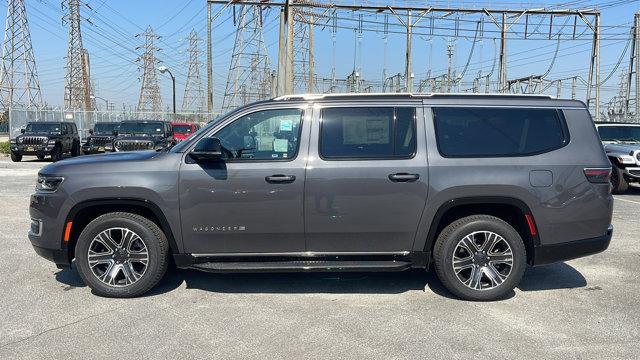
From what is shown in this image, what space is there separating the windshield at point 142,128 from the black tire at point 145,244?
52.6ft

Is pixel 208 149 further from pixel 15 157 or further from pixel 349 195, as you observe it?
pixel 15 157

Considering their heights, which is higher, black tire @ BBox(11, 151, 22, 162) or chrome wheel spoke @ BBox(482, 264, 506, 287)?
black tire @ BBox(11, 151, 22, 162)

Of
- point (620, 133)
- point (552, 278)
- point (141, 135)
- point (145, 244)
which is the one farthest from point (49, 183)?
point (141, 135)

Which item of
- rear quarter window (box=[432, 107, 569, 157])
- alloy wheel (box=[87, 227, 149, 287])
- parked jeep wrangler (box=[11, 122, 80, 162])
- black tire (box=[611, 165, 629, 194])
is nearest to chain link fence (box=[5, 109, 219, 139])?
parked jeep wrangler (box=[11, 122, 80, 162])

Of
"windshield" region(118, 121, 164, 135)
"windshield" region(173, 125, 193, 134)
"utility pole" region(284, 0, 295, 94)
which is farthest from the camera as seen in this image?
"windshield" region(173, 125, 193, 134)

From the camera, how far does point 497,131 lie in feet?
16.3

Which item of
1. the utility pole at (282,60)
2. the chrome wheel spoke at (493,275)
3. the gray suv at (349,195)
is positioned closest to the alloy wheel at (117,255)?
the gray suv at (349,195)

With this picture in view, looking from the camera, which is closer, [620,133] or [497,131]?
[497,131]

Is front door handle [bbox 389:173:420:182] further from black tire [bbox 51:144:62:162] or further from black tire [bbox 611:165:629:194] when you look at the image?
black tire [bbox 51:144:62:162]

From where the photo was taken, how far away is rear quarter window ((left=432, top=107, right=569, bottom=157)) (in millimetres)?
4891

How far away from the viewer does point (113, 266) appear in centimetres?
495

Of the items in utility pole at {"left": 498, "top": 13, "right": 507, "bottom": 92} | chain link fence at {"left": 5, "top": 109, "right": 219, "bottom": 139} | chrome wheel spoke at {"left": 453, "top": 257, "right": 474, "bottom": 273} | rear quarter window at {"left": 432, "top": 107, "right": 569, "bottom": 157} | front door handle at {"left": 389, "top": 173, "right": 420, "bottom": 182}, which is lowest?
chrome wheel spoke at {"left": 453, "top": 257, "right": 474, "bottom": 273}

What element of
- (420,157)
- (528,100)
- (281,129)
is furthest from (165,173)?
(528,100)

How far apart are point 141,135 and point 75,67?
4595cm
